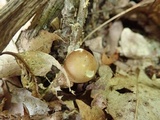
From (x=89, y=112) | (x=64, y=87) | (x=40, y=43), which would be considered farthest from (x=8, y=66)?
(x=89, y=112)

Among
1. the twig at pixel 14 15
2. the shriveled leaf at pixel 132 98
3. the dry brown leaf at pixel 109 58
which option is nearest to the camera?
the twig at pixel 14 15

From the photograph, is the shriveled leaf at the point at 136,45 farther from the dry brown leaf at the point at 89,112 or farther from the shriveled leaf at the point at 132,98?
the dry brown leaf at the point at 89,112

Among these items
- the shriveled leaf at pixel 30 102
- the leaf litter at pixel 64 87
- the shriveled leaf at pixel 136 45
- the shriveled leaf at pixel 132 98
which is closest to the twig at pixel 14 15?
the leaf litter at pixel 64 87

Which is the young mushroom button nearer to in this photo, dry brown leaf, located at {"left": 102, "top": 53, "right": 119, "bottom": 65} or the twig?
the twig

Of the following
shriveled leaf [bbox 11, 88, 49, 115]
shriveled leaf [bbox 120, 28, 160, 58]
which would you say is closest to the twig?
shriveled leaf [bbox 11, 88, 49, 115]

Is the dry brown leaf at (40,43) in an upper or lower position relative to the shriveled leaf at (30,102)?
upper

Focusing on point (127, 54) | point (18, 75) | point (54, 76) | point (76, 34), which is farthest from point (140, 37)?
point (18, 75)

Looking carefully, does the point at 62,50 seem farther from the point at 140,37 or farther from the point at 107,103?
the point at 140,37
